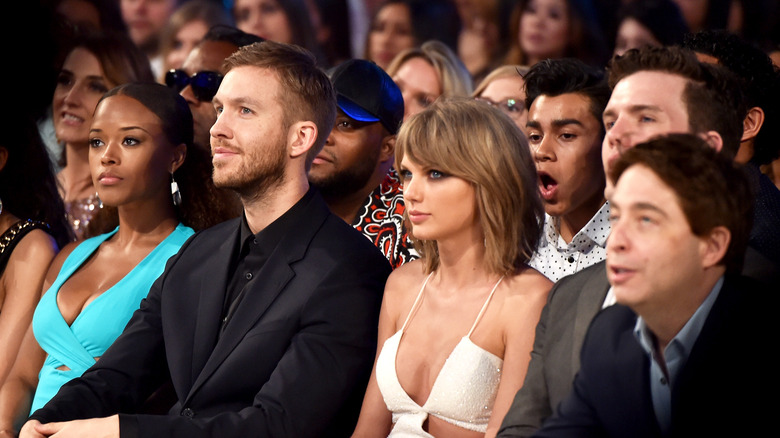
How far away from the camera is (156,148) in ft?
11.1

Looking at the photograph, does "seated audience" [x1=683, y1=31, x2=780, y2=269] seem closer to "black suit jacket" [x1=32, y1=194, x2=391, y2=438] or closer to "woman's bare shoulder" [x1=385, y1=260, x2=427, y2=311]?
"woman's bare shoulder" [x1=385, y1=260, x2=427, y2=311]

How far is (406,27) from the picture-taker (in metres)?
6.08

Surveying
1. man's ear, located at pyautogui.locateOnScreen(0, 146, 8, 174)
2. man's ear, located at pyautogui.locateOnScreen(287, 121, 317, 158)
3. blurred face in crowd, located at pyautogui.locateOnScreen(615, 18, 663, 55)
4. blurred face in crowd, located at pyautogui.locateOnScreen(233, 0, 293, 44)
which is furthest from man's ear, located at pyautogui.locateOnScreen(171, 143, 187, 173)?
blurred face in crowd, located at pyautogui.locateOnScreen(615, 18, 663, 55)

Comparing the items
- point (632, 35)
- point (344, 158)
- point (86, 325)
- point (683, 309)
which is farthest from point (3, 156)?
point (632, 35)

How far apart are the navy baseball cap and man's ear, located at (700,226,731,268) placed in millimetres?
1945

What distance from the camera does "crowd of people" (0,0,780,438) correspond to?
6.11 feet

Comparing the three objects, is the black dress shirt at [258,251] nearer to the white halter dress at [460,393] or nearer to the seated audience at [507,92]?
the white halter dress at [460,393]

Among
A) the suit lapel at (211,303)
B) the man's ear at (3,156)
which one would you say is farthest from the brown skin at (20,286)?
the suit lapel at (211,303)

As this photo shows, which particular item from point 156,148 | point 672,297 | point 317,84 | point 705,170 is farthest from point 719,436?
point 156,148

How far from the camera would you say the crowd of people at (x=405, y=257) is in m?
1.86

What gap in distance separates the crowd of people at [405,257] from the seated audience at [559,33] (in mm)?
Result: 1343

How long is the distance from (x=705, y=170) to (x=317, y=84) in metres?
1.48

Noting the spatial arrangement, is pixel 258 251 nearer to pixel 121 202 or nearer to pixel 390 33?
pixel 121 202

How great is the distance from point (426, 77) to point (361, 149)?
118 centimetres
